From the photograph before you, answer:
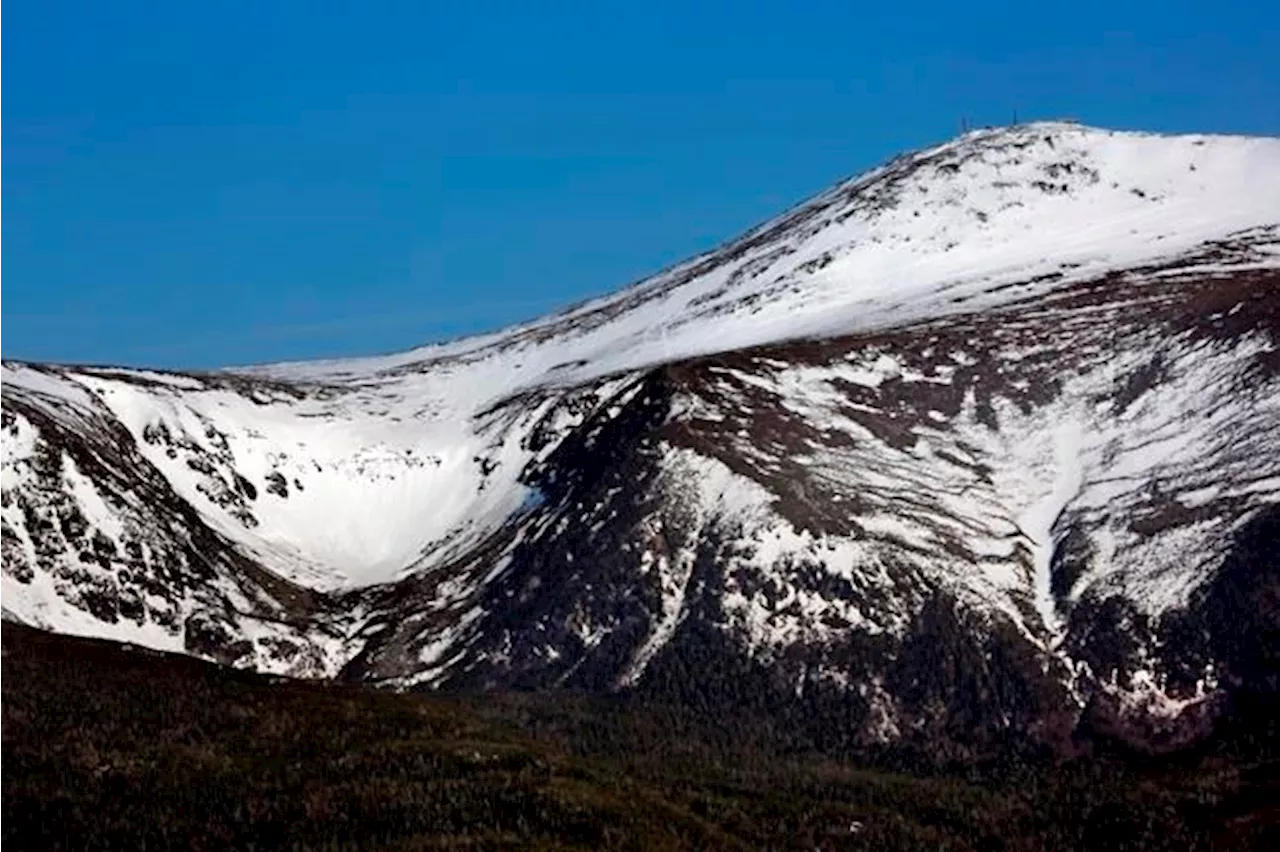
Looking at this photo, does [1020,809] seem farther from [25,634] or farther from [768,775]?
[25,634]

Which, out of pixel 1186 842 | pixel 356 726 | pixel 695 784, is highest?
pixel 356 726

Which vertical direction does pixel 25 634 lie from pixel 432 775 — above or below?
above

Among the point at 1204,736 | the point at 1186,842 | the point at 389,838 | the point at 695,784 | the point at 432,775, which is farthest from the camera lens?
the point at 1204,736

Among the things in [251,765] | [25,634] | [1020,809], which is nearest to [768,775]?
[1020,809]

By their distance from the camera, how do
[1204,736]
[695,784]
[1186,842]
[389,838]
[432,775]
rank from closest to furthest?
[389,838] < [432,775] < [1186,842] < [695,784] < [1204,736]

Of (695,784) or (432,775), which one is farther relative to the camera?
(695,784)

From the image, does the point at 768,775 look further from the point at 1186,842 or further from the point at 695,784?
the point at 1186,842
